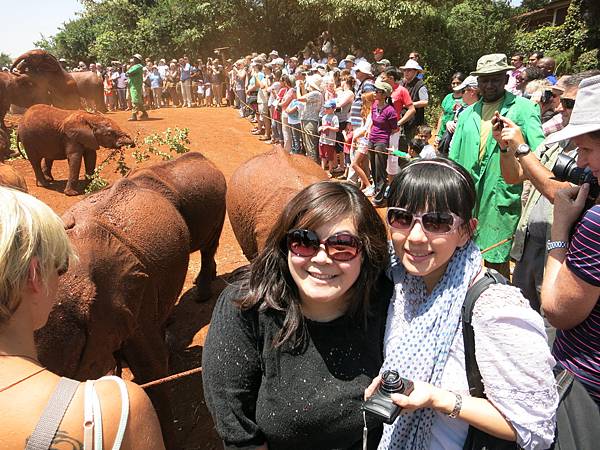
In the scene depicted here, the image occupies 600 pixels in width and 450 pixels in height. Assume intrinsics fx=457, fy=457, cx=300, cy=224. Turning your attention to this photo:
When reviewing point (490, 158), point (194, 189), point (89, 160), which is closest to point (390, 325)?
point (490, 158)

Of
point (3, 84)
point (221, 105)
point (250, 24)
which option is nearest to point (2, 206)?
point (3, 84)

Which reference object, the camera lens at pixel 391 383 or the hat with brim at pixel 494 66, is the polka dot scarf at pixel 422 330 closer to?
the camera lens at pixel 391 383

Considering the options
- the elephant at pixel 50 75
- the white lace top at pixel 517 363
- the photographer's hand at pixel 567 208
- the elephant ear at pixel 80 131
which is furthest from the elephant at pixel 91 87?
the white lace top at pixel 517 363

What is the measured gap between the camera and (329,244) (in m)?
1.74

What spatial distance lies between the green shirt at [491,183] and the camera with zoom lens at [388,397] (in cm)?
282

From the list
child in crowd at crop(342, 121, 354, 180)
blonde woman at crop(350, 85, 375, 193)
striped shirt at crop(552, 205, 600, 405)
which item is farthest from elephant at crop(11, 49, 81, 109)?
striped shirt at crop(552, 205, 600, 405)

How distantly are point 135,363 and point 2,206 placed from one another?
8.69 ft

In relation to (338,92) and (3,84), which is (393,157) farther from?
(3,84)

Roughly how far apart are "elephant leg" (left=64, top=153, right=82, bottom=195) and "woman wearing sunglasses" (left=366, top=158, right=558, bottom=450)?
9.02 m

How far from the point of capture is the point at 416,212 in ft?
5.68

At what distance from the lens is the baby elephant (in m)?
9.14

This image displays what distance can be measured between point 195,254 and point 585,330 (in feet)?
20.4

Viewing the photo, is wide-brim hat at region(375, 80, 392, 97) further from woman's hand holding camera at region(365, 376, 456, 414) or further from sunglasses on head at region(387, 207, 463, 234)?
woman's hand holding camera at region(365, 376, 456, 414)

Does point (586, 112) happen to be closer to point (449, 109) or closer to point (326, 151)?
point (449, 109)
